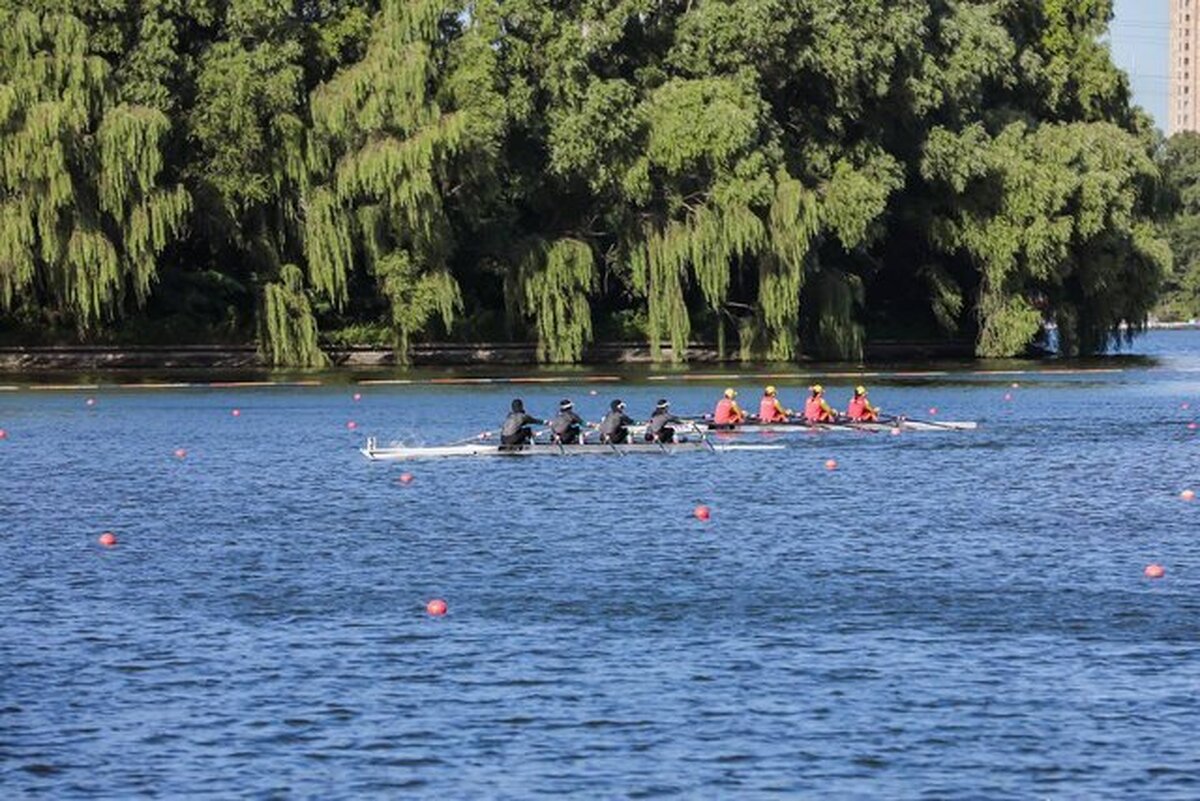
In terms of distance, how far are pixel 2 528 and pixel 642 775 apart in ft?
57.4

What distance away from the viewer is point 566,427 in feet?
145

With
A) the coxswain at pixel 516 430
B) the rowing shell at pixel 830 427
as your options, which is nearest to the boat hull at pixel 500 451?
the coxswain at pixel 516 430

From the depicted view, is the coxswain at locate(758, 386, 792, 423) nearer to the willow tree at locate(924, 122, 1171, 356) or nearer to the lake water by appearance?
the lake water

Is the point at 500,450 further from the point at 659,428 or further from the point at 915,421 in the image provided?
the point at 915,421

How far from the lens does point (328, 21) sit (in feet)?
235

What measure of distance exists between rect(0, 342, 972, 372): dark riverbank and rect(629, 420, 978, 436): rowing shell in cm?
2372

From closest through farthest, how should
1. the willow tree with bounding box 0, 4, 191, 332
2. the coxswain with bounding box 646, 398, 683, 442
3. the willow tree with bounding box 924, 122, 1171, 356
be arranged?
the coxswain with bounding box 646, 398, 683, 442 → the willow tree with bounding box 0, 4, 191, 332 → the willow tree with bounding box 924, 122, 1171, 356

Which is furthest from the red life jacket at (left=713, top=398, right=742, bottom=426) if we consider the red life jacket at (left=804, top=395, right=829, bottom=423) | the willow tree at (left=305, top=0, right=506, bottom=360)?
the willow tree at (left=305, top=0, right=506, bottom=360)

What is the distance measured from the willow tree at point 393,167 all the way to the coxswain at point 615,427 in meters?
23.9

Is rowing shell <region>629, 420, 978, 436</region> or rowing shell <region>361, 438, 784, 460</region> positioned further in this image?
rowing shell <region>629, 420, 978, 436</region>

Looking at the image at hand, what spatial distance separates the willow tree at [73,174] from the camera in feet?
207

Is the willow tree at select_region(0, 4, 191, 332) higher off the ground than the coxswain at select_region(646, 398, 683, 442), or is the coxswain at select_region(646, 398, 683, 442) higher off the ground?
the willow tree at select_region(0, 4, 191, 332)

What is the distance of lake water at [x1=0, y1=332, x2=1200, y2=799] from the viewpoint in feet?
62.4

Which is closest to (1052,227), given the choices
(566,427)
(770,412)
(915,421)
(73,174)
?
(915,421)
